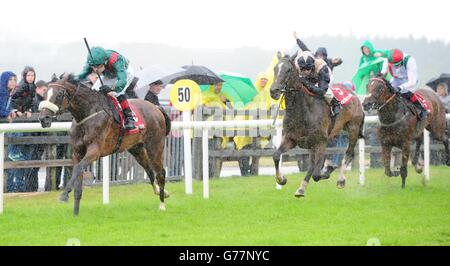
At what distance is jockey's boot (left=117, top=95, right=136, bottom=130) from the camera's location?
31.1ft

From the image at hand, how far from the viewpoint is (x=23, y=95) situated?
11.3 m

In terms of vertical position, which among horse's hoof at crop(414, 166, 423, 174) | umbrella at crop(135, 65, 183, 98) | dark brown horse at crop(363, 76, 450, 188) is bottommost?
horse's hoof at crop(414, 166, 423, 174)

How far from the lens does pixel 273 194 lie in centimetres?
1099

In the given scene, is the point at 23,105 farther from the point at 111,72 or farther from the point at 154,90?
the point at 111,72

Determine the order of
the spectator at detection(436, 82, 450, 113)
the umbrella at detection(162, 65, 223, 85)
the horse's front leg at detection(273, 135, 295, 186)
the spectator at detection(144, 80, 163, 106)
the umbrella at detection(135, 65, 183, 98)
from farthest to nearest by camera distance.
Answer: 1. the spectator at detection(436, 82, 450, 113)
2. the umbrella at detection(162, 65, 223, 85)
3. the umbrella at detection(135, 65, 183, 98)
4. the spectator at detection(144, 80, 163, 106)
5. the horse's front leg at detection(273, 135, 295, 186)

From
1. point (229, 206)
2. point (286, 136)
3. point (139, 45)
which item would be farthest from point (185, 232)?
point (139, 45)

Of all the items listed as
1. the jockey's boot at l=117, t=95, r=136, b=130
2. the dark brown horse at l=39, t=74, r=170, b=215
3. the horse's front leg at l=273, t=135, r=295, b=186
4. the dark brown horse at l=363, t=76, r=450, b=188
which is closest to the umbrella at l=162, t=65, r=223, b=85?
the dark brown horse at l=363, t=76, r=450, b=188

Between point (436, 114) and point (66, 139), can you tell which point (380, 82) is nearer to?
point (436, 114)

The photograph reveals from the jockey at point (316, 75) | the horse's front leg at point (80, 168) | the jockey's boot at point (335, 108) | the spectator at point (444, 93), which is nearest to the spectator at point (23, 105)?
the horse's front leg at point (80, 168)

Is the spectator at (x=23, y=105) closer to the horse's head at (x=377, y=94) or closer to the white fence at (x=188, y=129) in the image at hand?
the white fence at (x=188, y=129)

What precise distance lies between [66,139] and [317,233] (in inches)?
193

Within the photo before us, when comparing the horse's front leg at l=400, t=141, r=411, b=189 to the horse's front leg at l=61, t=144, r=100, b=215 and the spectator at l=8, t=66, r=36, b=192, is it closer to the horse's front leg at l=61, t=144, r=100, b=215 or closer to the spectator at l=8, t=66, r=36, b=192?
the horse's front leg at l=61, t=144, r=100, b=215

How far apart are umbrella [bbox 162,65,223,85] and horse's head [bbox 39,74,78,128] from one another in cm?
536

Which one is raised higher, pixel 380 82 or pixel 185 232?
pixel 380 82
